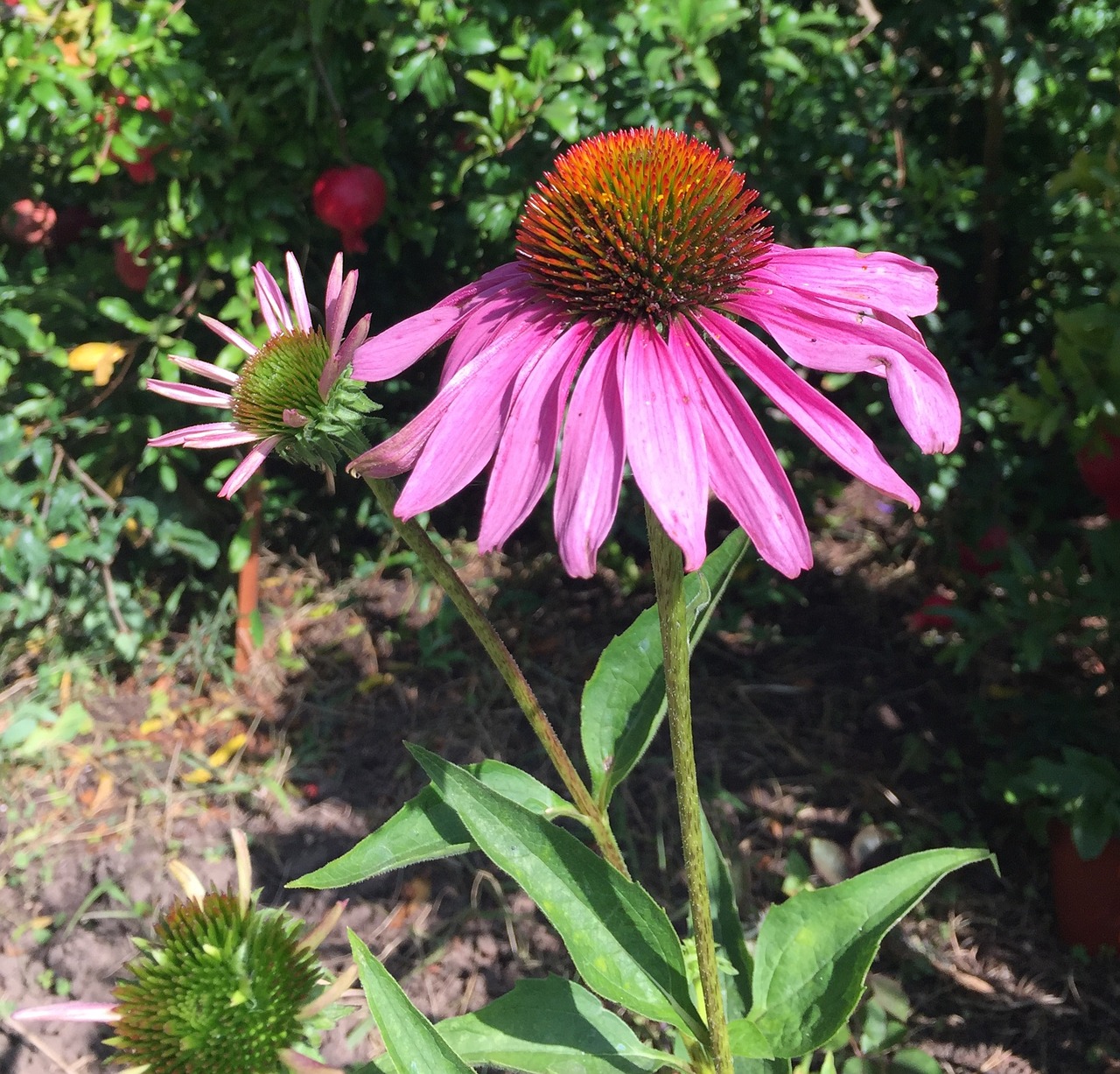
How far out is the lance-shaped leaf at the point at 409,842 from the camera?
0.63 metres

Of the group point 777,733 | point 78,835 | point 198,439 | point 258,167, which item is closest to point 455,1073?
point 198,439

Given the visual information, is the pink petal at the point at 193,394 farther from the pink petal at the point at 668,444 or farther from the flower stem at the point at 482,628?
the pink petal at the point at 668,444

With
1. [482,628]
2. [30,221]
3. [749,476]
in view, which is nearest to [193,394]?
[482,628]

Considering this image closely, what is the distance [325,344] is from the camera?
639mm

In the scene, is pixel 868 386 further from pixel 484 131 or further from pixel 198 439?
pixel 198 439

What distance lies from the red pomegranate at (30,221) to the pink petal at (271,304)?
1.40 meters

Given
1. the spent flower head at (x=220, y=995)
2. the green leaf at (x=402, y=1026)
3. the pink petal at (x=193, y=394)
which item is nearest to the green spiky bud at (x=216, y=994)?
the spent flower head at (x=220, y=995)

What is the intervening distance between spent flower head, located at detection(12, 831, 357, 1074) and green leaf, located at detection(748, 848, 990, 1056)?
332 mm

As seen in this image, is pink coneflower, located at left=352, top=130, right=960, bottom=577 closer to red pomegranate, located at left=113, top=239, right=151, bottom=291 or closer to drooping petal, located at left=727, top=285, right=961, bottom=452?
drooping petal, located at left=727, top=285, right=961, bottom=452

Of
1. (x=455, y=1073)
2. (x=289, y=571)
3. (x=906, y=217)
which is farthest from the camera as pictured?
(x=289, y=571)

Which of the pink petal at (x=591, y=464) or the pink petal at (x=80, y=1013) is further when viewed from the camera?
the pink petal at (x=80, y=1013)

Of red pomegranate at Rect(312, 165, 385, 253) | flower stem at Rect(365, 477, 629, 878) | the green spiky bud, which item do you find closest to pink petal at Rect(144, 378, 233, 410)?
flower stem at Rect(365, 477, 629, 878)

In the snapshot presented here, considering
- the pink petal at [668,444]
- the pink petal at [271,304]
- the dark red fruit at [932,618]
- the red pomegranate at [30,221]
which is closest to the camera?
the pink petal at [668,444]

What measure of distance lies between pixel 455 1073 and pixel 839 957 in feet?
0.99
